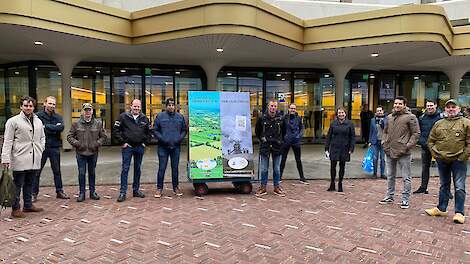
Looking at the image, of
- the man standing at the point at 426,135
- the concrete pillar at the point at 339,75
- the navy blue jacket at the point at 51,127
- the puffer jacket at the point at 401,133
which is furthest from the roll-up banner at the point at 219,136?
the concrete pillar at the point at 339,75

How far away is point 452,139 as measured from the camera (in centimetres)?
522

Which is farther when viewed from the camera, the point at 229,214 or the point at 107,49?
the point at 107,49

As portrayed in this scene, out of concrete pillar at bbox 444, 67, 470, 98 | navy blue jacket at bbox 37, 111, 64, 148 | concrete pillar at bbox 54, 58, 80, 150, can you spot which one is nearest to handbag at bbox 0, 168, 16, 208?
navy blue jacket at bbox 37, 111, 64, 148

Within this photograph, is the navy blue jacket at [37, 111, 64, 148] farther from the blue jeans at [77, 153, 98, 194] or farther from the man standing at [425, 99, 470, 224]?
the man standing at [425, 99, 470, 224]

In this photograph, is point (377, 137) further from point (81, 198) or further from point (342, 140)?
point (81, 198)

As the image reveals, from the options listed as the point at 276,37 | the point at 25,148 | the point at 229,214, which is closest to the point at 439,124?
the point at 229,214

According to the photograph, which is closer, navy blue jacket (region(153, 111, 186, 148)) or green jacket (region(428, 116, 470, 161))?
green jacket (region(428, 116, 470, 161))

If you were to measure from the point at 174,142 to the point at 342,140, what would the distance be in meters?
3.18

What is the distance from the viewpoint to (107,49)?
1137 centimetres

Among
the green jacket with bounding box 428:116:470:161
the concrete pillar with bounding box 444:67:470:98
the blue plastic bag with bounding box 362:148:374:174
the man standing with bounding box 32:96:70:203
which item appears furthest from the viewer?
the concrete pillar with bounding box 444:67:470:98

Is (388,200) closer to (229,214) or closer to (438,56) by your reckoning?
(229,214)

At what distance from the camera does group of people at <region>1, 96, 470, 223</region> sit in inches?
208

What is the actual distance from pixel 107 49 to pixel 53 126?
19.2 ft

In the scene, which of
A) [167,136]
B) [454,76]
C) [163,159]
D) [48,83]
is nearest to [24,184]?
[163,159]
